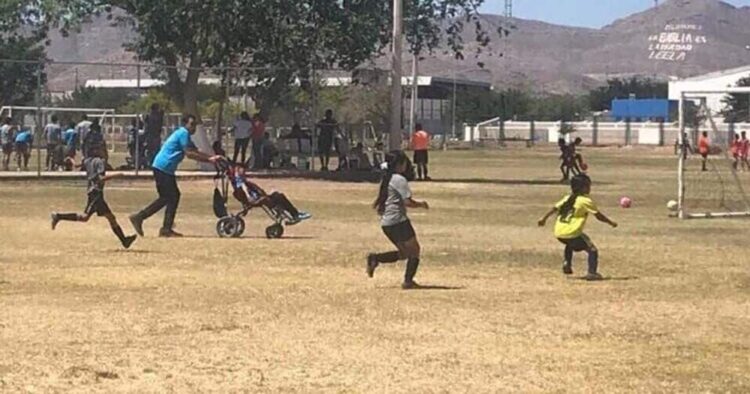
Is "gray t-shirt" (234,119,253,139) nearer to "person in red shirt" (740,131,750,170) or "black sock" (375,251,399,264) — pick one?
"person in red shirt" (740,131,750,170)

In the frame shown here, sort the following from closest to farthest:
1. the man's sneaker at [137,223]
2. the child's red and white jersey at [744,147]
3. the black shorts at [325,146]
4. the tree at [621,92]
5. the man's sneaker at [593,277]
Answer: the man's sneaker at [593,277] → the man's sneaker at [137,223] → the black shorts at [325,146] → the child's red and white jersey at [744,147] → the tree at [621,92]

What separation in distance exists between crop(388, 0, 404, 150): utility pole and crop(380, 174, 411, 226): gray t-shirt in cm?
2586

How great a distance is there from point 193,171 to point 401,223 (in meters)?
27.1

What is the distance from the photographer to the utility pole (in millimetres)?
41094

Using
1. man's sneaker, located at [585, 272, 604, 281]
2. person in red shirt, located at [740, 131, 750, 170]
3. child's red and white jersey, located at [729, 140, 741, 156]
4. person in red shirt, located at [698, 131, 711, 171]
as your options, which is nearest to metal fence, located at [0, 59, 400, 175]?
person in red shirt, located at [698, 131, 711, 171]

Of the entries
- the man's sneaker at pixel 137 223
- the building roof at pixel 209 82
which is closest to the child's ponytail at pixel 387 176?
the man's sneaker at pixel 137 223

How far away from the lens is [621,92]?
7234 inches

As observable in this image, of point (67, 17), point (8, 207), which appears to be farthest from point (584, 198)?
point (67, 17)

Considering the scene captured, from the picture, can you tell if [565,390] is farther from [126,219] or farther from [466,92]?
[466,92]

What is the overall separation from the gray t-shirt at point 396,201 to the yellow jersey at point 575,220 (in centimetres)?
214

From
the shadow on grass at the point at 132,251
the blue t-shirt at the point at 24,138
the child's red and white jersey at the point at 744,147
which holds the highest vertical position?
the blue t-shirt at the point at 24,138

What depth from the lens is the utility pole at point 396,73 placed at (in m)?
41.1

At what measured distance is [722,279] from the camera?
16438mm

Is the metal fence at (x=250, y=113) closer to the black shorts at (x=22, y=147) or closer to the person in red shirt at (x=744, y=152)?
the black shorts at (x=22, y=147)
